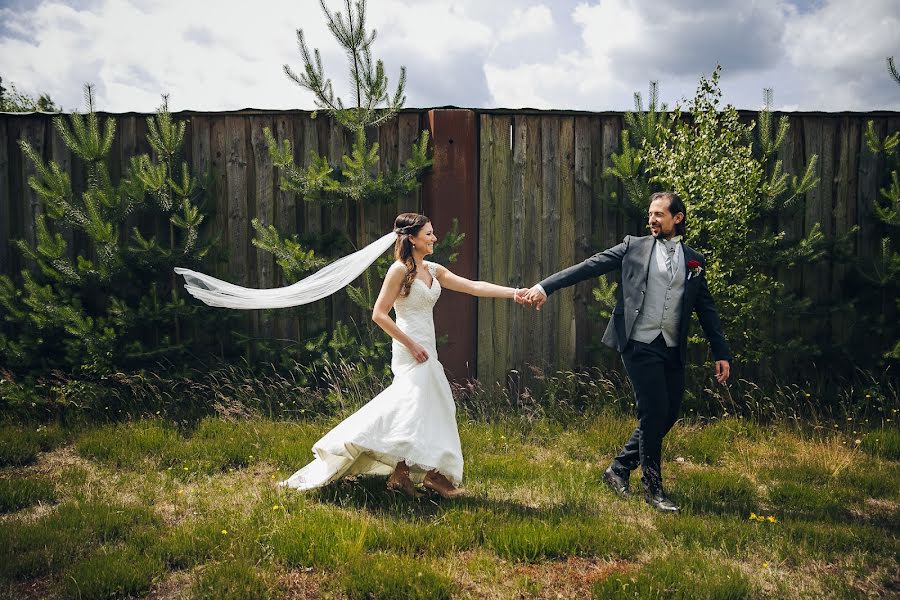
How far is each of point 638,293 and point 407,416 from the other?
173cm

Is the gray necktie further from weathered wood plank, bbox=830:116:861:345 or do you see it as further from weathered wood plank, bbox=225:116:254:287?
weathered wood plank, bbox=225:116:254:287

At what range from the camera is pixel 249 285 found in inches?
260

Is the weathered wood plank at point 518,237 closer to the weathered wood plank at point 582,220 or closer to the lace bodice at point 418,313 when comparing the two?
the weathered wood plank at point 582,220

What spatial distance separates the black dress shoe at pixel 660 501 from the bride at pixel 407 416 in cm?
125

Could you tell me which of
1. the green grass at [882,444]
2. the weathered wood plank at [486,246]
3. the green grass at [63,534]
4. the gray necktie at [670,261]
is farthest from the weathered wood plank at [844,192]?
the green grass at [63,534]

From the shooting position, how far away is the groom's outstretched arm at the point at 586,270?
4.61 meters

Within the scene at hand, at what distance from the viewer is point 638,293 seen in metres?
4.38

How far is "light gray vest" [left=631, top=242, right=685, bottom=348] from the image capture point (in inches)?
171

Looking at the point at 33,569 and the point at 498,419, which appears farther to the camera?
the point at 498,419

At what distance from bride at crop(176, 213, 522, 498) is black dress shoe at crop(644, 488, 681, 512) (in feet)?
4.10

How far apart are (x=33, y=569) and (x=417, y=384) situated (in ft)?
7.62

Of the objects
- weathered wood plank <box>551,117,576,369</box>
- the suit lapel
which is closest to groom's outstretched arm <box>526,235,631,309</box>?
the suit lapel

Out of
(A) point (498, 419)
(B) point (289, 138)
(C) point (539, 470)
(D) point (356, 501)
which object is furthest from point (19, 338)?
(C) point (539, 470)

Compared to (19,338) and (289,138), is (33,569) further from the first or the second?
(289,138)
